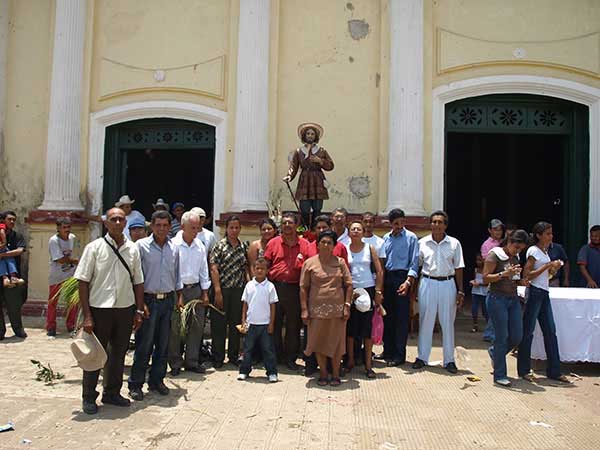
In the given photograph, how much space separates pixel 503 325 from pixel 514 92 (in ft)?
14.8

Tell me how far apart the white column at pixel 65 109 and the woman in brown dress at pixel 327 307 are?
5.20m

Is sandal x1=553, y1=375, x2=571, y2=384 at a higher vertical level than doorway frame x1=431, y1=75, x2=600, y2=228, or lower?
lower

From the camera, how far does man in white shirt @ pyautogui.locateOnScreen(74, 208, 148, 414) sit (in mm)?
4867

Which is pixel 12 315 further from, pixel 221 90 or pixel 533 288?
pixel 533 288

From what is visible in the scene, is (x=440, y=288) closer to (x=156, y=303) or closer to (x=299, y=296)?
(x=299, y=296)

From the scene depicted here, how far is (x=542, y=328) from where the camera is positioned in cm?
623

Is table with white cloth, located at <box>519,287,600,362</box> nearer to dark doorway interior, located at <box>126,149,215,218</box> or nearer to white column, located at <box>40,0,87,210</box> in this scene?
white column, located at <box>40,0,87,210</box>

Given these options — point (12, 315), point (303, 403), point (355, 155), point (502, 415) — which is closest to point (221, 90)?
point (355, 155)

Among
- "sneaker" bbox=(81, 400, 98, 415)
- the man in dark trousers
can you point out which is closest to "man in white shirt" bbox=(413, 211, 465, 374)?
"sneaker" bbox=(81, 400, 98, 415)

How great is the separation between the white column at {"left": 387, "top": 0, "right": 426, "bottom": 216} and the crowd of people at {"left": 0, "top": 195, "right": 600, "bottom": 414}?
192 cm

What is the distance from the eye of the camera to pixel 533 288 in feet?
20.1

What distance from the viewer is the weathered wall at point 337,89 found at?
8.89 meters

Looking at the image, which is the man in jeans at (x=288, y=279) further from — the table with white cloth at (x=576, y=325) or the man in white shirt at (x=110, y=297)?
the table with white cloth at (x=576, y=325)

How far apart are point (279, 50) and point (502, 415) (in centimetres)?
644
